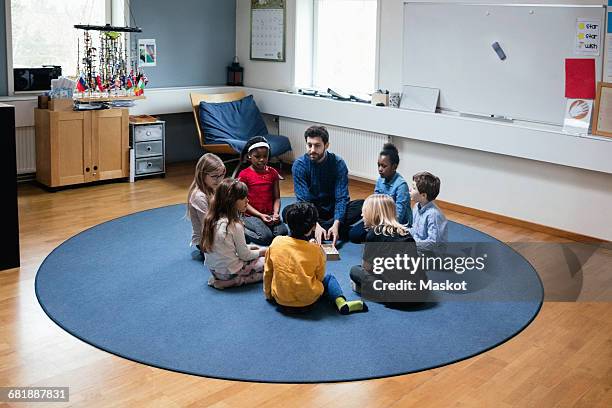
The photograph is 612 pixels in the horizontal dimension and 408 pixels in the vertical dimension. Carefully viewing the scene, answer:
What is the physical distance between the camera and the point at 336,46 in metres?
8.18

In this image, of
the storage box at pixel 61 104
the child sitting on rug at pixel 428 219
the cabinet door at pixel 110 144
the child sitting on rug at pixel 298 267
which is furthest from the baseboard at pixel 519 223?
the storage box at pixel 61 104

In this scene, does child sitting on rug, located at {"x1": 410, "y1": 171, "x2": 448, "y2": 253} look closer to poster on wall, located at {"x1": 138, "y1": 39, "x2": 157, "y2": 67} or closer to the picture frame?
the picture frame

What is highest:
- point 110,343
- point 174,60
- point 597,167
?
point 174,60

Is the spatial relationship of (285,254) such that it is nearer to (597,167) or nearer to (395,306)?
(395,306)

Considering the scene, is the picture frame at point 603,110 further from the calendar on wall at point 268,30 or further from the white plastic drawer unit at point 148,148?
the white plastic drawer unit at point 148,148

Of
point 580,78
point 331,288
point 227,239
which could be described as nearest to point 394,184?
point 331,288

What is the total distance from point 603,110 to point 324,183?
2.22 meters

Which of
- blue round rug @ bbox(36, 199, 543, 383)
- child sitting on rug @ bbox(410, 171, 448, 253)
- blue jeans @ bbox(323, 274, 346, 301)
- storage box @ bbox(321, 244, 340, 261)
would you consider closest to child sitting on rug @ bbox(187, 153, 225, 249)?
blue round rug @ bbox(36, 199, 543, 383)

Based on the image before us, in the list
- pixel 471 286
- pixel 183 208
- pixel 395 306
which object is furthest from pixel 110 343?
pixel 183 208

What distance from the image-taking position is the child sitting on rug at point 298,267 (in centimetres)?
419

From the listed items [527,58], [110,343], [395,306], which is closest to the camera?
[110,343]

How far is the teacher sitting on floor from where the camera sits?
552 cm

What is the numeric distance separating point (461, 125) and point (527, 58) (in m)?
0.79

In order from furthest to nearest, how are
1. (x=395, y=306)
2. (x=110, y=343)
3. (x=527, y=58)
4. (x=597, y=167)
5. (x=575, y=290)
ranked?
1. (x=527, y=58)
2. (x=597, y=167)
3. (x=575, y=290)
4. (x=395, y=306)
5. (x=110, y=343)
